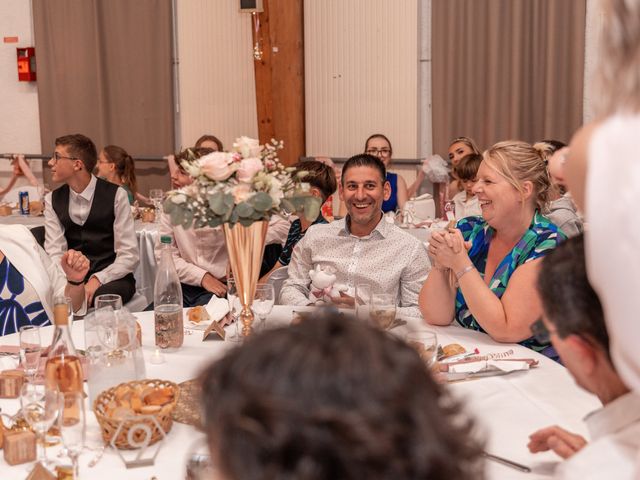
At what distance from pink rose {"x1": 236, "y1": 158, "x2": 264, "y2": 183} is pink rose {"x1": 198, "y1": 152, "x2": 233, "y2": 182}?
0.10 ft

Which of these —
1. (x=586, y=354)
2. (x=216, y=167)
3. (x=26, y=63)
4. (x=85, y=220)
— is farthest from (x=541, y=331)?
A: (x=26, y=63)

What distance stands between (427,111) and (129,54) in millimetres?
3118

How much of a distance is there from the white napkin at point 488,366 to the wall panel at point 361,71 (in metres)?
5.64

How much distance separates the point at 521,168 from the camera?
106 inches

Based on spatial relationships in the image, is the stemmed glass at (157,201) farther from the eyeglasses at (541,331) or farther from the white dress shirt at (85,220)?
the eyeglasses at (541,331)

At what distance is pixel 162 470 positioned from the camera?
1.53 metres

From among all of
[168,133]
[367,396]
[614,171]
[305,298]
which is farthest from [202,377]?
[168,133]

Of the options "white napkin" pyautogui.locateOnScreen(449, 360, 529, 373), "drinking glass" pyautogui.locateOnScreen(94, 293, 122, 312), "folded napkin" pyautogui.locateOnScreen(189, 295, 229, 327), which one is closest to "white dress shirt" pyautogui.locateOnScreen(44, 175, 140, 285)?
"folded napkin" pyautogui.locateOnScreen(189, 295, 229, 327)

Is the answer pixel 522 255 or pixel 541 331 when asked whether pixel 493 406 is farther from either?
pixel 522 255

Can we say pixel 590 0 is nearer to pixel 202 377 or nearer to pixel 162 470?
pixel 162 470

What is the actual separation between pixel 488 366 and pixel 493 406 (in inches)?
8.8

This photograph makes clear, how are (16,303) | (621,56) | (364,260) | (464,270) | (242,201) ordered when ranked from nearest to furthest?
(621,56) → (242,201) → (464,270) → (16,303) → (364,260)

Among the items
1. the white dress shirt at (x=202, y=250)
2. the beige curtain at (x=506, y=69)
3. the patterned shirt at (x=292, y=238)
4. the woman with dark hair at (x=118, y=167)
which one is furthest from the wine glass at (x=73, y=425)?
the beige curtain at (x=506, y=69)

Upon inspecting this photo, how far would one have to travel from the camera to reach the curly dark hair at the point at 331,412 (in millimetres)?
660
